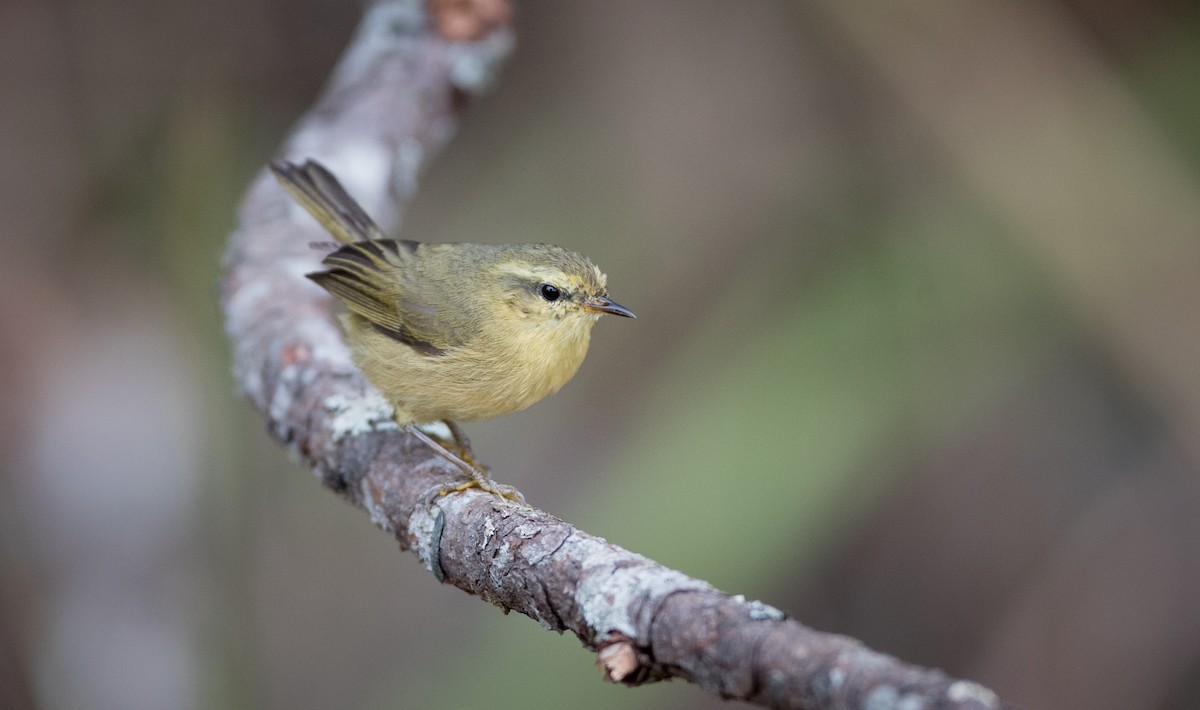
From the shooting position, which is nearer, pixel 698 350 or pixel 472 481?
pixel 472 481

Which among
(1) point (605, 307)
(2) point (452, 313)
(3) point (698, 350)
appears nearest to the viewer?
(1) point (605, 307)

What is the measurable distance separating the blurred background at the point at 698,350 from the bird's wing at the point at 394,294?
1.83ft

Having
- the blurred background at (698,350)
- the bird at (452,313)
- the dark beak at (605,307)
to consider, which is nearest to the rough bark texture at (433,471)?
the bird at (452,313)

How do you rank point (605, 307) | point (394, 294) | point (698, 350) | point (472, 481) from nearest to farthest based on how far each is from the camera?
point (472, 481)
point (605, 307)
point (394, 294)
point (698, 350)

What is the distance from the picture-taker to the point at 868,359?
4902 millimetres

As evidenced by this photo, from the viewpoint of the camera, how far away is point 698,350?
18.5 ft

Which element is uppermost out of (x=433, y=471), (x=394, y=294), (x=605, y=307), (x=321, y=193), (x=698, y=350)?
(x=698, y=350)

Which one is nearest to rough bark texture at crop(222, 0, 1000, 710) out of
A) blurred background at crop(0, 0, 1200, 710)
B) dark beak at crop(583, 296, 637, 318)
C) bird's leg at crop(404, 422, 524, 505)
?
bird's leg at crop(404, 422, 524, 505)

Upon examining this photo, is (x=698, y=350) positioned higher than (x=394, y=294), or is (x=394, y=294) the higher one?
(x=698, y=350)

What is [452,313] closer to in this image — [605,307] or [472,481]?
[605,307]

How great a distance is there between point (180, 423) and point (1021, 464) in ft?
14.3

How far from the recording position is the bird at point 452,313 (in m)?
3.54

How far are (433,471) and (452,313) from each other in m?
0.83

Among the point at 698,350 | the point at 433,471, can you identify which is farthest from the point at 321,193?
the point at 698,350
